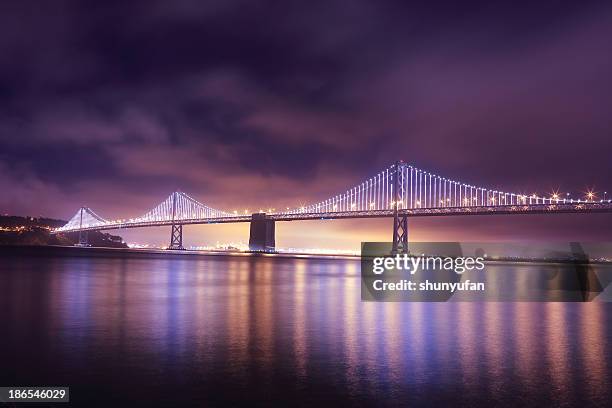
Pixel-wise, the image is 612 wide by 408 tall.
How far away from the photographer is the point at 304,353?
8914 mm

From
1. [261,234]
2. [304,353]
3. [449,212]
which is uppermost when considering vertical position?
[449,212]

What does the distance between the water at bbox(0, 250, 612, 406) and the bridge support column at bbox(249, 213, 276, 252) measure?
5877 centimetres

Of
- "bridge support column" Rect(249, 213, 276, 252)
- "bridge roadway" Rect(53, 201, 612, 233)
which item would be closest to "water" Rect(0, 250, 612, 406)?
"bridge roadway" Rect(53, 201, 612, 233)

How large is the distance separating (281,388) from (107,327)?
5.76m

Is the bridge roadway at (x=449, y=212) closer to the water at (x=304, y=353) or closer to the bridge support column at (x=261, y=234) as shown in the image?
the bridge support column at (x=261, y=234)

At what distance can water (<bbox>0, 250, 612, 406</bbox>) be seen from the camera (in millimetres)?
6520

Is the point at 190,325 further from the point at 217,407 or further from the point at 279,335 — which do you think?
the point at 217,407

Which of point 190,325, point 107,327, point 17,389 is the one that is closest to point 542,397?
point 17,389

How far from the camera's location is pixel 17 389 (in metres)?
6.32

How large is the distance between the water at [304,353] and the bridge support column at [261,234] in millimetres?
58773

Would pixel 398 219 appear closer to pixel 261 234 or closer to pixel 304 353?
pixel 261 234

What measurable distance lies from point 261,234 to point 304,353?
6787 cm

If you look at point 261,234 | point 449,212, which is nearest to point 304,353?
point 449,212

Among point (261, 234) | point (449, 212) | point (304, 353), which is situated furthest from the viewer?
point (261, 234)
